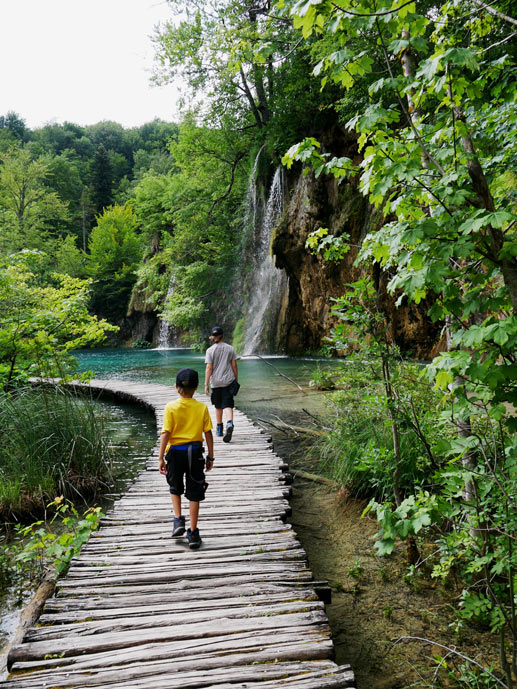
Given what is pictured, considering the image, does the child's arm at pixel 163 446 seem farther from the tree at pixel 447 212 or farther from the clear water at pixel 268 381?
the clear water at pixel 268 381

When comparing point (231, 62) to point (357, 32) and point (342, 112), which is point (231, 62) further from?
point (342, 112)

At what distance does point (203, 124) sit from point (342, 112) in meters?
9.09

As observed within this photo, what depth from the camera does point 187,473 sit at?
3.52 meters

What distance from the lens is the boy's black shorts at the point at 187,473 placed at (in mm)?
3516

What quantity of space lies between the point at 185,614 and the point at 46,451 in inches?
151

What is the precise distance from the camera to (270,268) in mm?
21516

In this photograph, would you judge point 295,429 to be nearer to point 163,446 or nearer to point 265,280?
point 163,446

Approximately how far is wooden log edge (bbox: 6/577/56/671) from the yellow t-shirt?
159 cm

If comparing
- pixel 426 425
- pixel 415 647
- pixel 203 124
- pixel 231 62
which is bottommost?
pixel 415 647

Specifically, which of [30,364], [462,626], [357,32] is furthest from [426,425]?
[30,364]

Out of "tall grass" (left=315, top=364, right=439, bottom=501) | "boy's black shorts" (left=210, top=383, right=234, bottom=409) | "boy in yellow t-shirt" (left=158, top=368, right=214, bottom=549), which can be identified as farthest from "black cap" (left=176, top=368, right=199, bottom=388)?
"boy's black shorts" (left=210, top=383, right=234, bottom=409)

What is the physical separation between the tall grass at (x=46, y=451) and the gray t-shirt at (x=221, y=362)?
79.1 inches

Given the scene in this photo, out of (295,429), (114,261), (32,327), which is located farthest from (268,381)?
(114,261)

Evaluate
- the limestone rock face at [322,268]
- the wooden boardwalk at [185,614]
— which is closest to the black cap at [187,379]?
the wooden boardwalk at [185,614]
